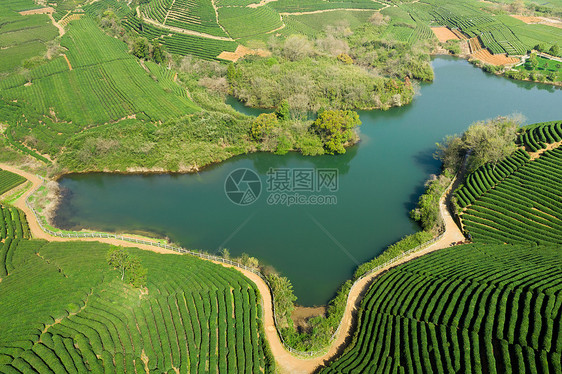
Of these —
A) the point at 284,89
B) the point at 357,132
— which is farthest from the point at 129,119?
the point at 357,132

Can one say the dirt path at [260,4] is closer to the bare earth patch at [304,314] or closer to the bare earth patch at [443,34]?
the bare earth patch at [443,34]

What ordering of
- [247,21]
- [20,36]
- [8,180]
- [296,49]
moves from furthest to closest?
[247,21]
[20,36]
[296,49]
[8,180]

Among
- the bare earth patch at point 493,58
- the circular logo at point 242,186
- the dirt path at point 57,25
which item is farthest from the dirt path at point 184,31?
the bare earth patch at point 493,58

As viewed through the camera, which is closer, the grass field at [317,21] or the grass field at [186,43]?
the grass field at [186,43]

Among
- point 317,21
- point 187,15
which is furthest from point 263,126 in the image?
point 317,21

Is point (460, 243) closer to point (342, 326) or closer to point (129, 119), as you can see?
point (342, 326)

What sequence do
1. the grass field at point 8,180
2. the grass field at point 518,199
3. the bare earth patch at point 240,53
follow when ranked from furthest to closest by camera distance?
the bare earth patch at point 240,53, the grass field at point 8,180, the grass field at point 518,199

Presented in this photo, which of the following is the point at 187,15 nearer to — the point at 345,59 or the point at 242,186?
the point at 345,59
